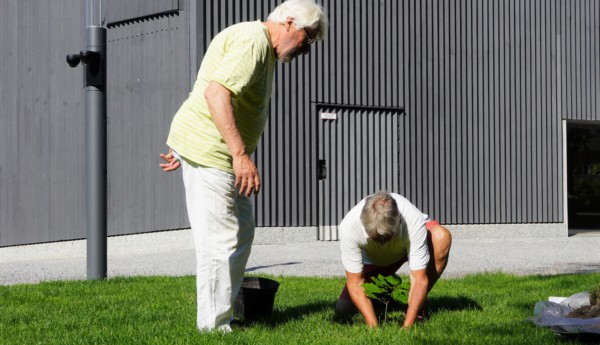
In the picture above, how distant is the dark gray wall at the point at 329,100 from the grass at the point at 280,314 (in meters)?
7.20

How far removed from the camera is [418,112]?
56.4 ft

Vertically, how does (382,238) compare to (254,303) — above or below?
above

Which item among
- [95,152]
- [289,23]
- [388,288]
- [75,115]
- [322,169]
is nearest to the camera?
[289,23]

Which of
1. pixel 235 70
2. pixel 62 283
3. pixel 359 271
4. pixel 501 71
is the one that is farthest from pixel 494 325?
pixel 501 71

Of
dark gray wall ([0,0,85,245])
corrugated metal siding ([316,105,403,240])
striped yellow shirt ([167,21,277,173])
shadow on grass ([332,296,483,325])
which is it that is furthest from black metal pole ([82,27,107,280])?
dark gray wall ([0,0,85,245])

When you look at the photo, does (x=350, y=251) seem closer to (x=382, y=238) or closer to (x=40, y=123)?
(x=382, y=238)

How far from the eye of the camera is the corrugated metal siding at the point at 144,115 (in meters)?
15.2

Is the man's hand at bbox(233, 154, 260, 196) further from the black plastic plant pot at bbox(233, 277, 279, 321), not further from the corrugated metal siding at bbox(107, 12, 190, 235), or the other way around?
the corrugated metal siding at bbox(107, 12, 190, 235)

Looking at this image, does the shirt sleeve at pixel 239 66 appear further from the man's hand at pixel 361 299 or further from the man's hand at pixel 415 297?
the man's hand at pixel 415 297

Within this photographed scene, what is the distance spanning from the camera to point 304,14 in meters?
4.75

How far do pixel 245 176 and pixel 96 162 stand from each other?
4.61 meters

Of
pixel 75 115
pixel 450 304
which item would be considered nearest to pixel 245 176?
pixel 450 304

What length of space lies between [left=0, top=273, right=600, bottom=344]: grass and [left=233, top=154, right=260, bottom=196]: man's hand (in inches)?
33.0

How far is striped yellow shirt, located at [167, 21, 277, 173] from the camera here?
187 inches
